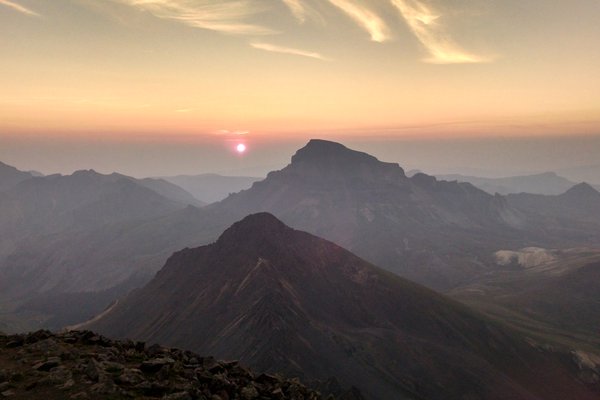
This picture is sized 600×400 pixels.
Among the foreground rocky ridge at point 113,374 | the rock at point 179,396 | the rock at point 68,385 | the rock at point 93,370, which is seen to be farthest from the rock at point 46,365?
the rock at point 179,396

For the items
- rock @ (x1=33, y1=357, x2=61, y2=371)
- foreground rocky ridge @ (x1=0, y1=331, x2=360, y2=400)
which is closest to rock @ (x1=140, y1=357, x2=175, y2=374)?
foreground rocky ridge @ (x1=0, y1=331, x2=360, y2=400)

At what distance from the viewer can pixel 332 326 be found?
482ft

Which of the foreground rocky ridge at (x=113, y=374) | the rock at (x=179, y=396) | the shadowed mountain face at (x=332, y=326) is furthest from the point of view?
the shadowed mountain face at (x=332, y=326)

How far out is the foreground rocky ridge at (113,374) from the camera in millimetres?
25547

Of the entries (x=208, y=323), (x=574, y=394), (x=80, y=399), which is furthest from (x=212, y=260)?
(x=80, y=399)

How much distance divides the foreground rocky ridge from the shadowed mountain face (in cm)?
8092

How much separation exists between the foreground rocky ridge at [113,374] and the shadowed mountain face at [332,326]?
80.9m

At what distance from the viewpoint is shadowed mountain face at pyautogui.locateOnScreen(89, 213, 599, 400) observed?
405 feet

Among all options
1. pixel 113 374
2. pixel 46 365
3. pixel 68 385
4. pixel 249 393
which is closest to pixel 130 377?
pixel 113 374

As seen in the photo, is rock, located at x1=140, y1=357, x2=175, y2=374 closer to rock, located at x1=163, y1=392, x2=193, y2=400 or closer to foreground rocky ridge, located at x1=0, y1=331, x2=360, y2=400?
foreground rocky ridge, located at x1=0, y1=331, x2=360, y2=400

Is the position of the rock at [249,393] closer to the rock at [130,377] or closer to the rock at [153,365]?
the rock at [153,365]

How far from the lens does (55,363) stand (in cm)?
2833

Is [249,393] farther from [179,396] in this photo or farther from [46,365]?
[46,365]

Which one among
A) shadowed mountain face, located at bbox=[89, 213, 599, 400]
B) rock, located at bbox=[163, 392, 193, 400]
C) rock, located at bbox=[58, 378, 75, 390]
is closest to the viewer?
rock, located at bbox=[58, 378, 75, 390]
